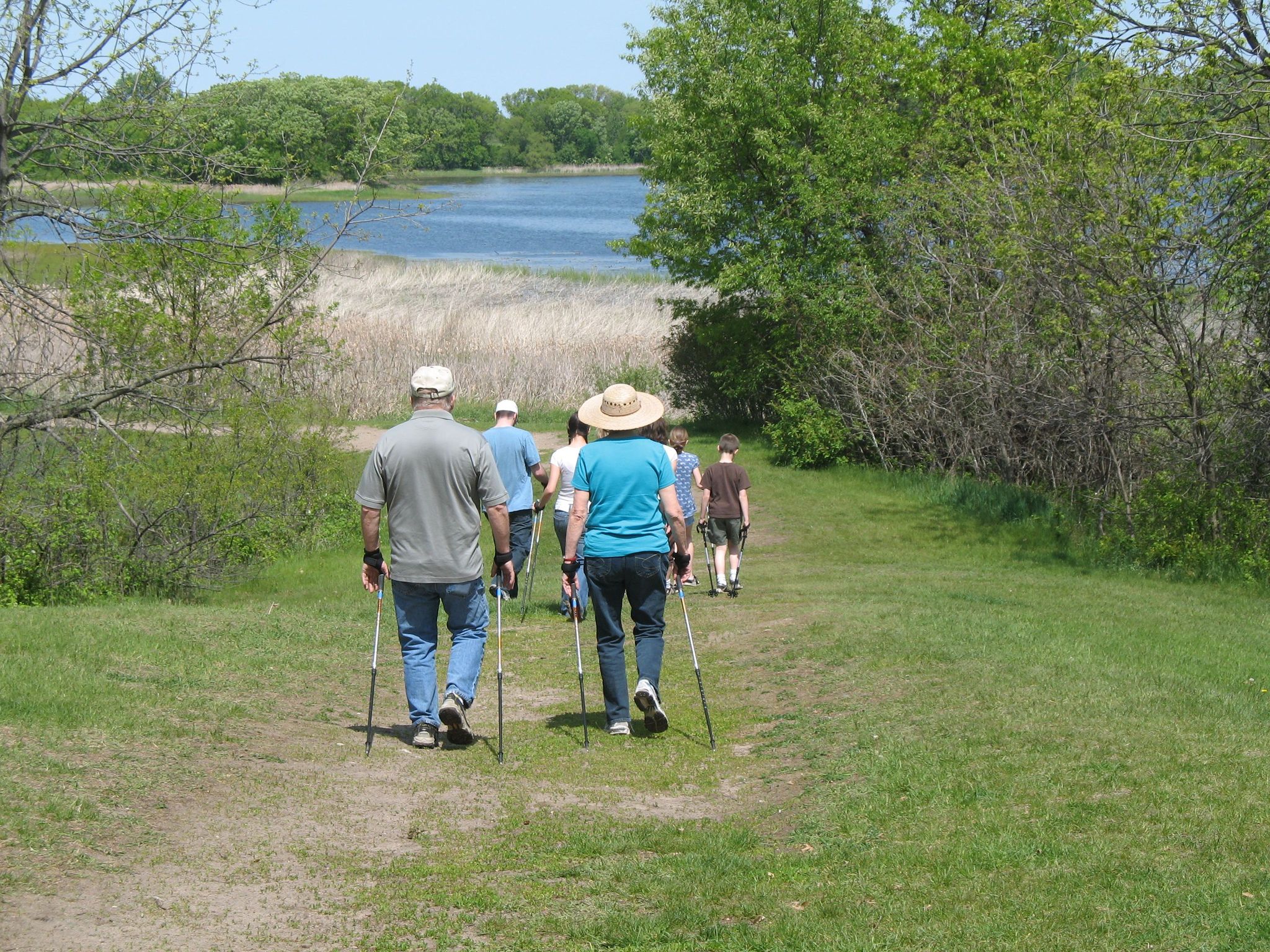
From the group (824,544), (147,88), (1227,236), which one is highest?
(147,88)

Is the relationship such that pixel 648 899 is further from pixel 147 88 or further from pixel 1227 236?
pixel 1227 236

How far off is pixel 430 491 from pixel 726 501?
673 centimetres

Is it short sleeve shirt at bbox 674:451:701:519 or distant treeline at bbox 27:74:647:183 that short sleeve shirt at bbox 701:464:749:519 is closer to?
short sleeve shirt at bbox 674:451:701:519

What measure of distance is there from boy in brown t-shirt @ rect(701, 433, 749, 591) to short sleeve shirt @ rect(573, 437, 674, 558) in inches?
230

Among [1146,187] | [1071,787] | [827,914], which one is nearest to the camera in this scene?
[827,914]

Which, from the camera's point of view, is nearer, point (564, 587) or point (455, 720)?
point (455, 720)

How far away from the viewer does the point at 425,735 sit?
7.50m

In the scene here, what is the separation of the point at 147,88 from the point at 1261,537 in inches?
533

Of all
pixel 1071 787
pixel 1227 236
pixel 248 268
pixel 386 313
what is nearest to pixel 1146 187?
pixel 1227 236

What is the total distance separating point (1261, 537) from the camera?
52.9 ft

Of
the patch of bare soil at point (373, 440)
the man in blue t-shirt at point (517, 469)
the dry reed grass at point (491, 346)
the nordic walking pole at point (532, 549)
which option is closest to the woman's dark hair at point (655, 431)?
the man in blue t-shirt at point (517, 469)

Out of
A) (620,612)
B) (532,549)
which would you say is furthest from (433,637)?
(532,549)

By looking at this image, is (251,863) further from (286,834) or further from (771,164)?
(771,164)

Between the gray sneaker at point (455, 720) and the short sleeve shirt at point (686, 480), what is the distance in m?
5.07
